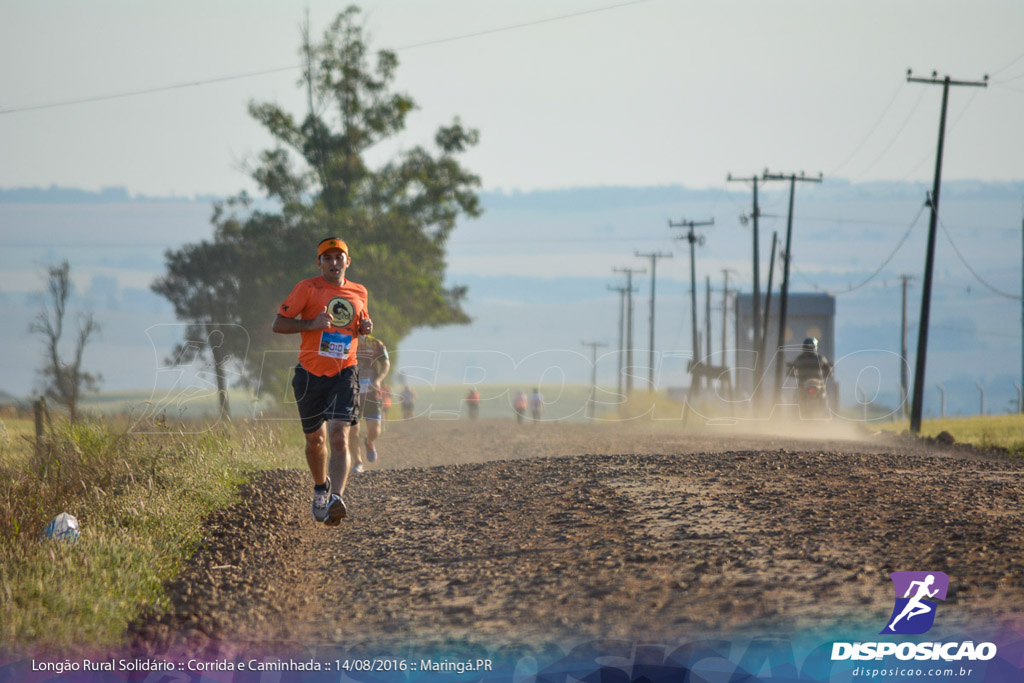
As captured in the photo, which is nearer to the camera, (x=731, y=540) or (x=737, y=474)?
(x=731, y=540)

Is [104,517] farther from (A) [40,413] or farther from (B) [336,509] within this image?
(A) [40,413]

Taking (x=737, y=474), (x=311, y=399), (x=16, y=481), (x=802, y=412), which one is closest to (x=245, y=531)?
(x=311, y=399)

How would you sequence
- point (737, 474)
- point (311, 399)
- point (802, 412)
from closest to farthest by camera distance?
point (311, 399), point (737, 474), point (802, 412)

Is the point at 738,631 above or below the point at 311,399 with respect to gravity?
below

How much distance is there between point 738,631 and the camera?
6.13 meters

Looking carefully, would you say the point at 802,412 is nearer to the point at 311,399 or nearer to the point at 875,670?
the point at 311,399

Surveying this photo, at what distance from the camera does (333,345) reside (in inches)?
358

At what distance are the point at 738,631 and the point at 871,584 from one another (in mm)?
1226

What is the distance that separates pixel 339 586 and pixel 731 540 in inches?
109

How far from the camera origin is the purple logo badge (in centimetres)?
617

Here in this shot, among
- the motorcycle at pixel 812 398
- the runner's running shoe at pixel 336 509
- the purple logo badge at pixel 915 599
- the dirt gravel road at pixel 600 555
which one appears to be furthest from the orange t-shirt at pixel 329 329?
the motorcycle at pixel 812 398

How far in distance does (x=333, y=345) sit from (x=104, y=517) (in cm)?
264

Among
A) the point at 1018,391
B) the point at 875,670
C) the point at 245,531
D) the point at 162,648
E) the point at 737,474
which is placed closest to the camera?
the point at 875,670

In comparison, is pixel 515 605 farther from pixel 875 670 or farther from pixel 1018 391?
pixel 1018 391
